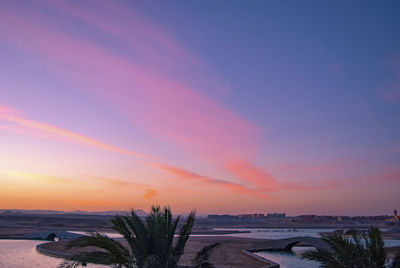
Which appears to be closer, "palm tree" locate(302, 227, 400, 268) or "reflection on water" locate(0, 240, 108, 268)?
"palm tree" locate(302, 227, 400, 268)

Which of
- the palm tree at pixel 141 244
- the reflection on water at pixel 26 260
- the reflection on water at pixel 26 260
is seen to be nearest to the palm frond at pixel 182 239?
the palm tree at pixel 141 244

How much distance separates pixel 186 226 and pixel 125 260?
9.69ft

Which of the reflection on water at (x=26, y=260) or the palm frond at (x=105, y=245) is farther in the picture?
the reflection on water at (x=26, y=260)

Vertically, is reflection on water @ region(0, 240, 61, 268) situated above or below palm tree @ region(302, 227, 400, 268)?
below

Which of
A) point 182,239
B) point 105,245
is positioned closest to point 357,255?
point 182,239

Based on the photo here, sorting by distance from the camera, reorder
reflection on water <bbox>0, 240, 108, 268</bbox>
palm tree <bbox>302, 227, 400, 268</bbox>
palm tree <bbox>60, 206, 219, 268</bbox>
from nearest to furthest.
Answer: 1. palm tree <bbox>302, 227, 400, 268</bbox>
2. palm tree <bbox>60, 206, 219, 268</bbox>
3. reflection on water <bbox>0, 240, 108, 268</bbox>

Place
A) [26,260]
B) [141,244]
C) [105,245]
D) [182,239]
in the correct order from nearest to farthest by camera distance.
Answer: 1. [105,245]
2. [141,244]
3. [182,239]
4. [26,260]

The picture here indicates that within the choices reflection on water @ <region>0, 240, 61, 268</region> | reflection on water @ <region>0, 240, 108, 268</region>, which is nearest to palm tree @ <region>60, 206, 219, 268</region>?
reflection on water @ <region>0, 240, 108, 268</region>

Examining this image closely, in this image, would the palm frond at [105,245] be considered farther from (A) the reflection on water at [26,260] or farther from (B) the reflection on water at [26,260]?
(A) the reflection on water at [26,260]

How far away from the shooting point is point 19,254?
54312 mm

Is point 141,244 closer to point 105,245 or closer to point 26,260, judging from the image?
point 105,245

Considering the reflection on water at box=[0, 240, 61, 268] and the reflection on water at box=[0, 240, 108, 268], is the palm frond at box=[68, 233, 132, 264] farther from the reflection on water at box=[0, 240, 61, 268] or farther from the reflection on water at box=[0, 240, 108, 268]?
the reflection on water at box=[0, 240, 61, 268]

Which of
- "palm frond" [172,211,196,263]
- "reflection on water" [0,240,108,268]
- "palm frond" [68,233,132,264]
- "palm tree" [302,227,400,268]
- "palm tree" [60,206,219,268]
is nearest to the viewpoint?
"palm frond" [68,233,132,264]

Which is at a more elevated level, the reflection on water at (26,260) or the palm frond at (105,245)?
the palm frond at (105,245)
